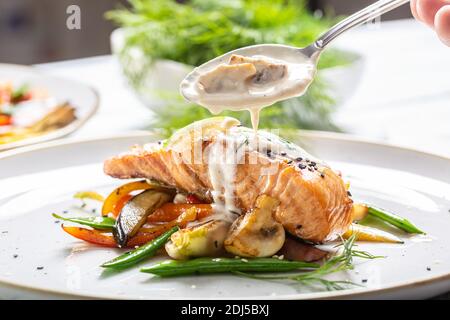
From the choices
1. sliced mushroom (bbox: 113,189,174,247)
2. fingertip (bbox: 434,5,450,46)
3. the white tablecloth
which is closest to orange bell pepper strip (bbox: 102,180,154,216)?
sliced mushroom (bbox: 113,189,174,247)

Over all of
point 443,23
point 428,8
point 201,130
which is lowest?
point 201,130

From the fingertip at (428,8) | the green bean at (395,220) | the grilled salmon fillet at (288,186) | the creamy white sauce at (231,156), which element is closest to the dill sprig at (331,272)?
the grilled salmon fillet at (288,186)

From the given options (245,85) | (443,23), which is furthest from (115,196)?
(443,23)

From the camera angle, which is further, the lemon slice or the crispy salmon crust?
the lemon slice

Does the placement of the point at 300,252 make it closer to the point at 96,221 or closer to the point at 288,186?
the point at 288,186

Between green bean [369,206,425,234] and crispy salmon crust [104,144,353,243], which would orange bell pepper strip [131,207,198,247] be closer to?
crispy salmon crust [104,144,353,243]
